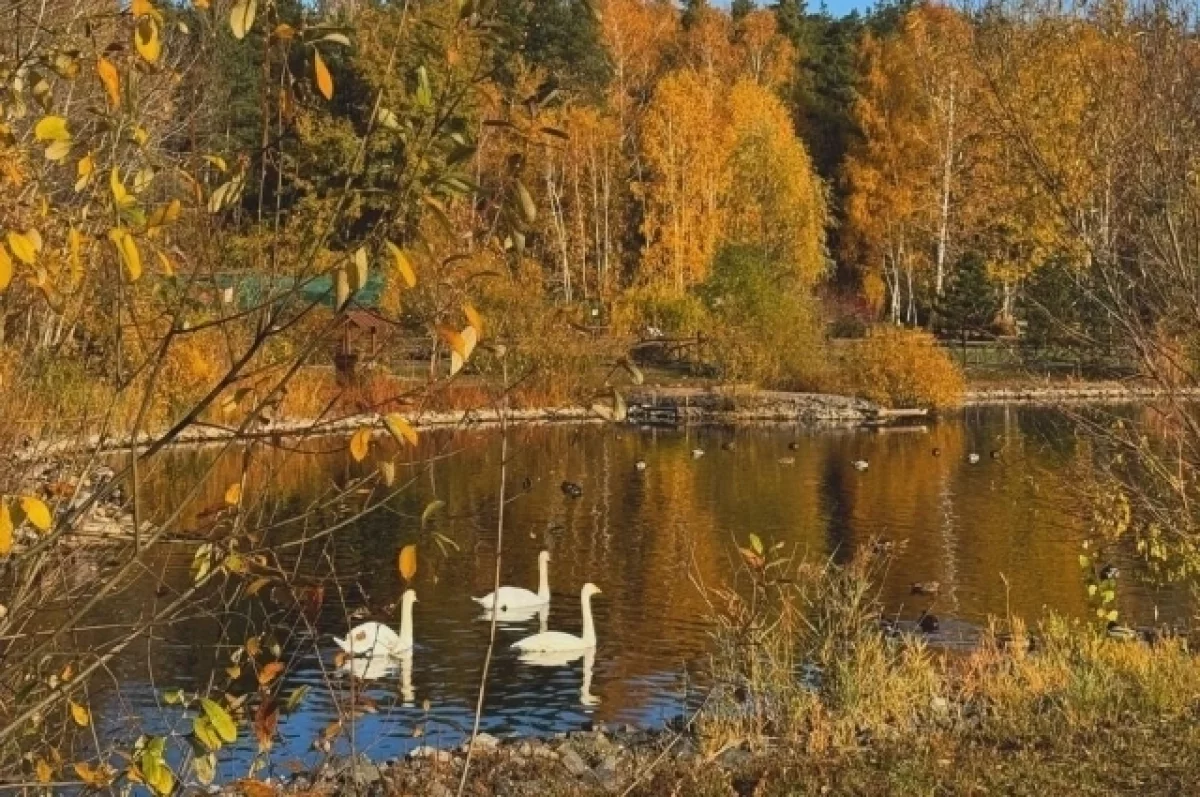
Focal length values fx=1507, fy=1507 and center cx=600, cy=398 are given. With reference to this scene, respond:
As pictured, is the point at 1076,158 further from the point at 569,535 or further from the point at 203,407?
the point at 569,535

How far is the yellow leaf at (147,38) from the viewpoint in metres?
2.26

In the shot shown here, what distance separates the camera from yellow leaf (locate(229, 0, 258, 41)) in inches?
87.1

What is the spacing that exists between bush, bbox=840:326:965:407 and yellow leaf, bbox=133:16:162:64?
118 feet

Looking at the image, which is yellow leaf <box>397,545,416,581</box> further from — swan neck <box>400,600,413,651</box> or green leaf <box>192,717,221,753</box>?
swan neck <box>400,600,413,651</box>

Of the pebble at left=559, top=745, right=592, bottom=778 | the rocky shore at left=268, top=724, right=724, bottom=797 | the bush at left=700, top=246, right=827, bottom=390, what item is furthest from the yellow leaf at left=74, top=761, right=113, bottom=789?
the bush at left=700, top=246, right=827, bottom=390

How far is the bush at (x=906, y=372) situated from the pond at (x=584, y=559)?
19.4 feet

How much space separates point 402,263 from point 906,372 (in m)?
36.4

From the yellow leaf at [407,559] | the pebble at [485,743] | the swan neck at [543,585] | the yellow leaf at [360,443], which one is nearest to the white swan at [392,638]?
the swan neck at [543,585]

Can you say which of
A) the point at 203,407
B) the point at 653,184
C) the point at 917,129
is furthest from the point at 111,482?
the point at 917,129

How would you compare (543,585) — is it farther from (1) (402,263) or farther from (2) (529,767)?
(1) (402,263)

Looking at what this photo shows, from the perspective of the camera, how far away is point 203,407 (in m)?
2.51

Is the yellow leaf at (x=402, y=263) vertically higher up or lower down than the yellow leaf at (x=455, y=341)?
higher up

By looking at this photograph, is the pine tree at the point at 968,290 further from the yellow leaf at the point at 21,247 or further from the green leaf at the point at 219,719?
the yellow leaf at the point at 21,247

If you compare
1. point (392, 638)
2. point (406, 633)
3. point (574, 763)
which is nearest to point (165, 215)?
point (574, 763)
